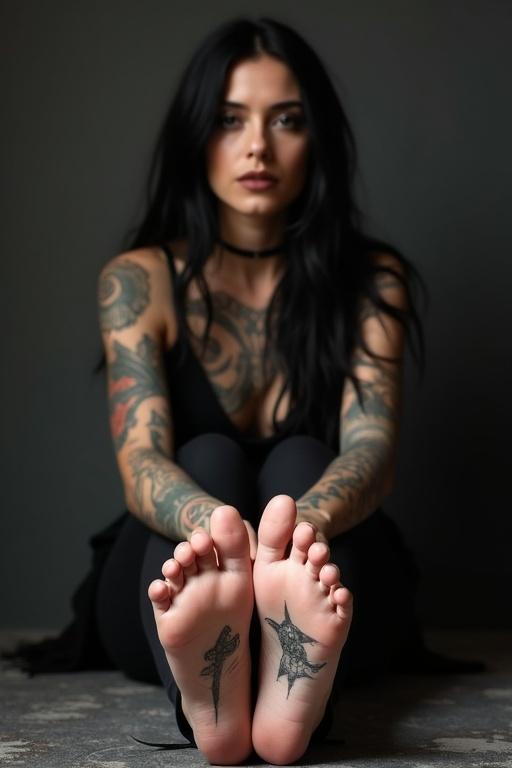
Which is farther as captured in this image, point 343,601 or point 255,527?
point 255,527

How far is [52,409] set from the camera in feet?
7.54

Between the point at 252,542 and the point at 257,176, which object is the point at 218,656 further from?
the point at 257,176

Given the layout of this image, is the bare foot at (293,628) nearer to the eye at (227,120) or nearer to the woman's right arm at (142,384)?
the woman's right arm at (142,384)

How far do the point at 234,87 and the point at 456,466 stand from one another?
103cm

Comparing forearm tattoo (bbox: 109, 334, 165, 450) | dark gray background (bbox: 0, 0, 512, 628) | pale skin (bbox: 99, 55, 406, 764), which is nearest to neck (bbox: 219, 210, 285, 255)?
pale skin (bbox: 99, 55, 406, 764)

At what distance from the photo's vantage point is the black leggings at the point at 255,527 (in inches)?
55.5

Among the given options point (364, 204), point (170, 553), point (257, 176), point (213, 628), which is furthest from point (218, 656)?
point (364, 204)

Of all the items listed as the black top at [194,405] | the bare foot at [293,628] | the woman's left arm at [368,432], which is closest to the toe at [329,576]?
the bare foot at [293,628]

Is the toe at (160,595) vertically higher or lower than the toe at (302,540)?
lower

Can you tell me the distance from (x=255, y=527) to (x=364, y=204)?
0.99m

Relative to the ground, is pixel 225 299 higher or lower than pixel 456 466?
higher

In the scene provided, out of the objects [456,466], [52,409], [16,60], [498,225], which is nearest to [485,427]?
[456,466]

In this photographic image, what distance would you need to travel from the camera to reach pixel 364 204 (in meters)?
2.28

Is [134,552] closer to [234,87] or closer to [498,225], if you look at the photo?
[234,87]
